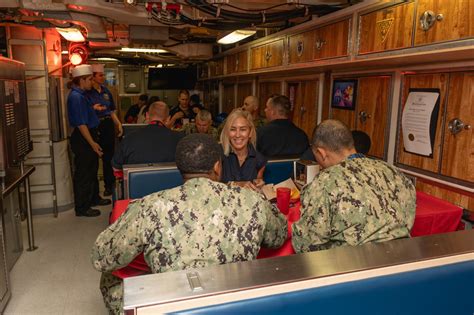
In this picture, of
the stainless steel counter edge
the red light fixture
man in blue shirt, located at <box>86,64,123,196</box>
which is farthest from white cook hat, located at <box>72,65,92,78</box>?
the stainless steel counter edge

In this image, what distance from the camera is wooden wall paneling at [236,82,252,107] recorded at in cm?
641

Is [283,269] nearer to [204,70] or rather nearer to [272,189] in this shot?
[272,189]

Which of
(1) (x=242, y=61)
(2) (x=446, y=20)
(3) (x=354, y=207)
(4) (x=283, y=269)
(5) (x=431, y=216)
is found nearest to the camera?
(4) (x=283, y=269)

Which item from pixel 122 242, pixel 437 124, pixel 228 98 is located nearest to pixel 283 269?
pixel 122 242

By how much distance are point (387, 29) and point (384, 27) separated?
0.04 meters

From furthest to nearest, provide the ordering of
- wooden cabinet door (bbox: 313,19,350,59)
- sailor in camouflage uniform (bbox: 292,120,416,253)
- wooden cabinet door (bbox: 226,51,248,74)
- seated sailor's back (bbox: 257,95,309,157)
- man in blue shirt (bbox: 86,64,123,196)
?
wooden cabinet door (bbox: 226,51,248,74), man in blue shirt (bbox: 86,64,123,196), seated sailor's back (bbox: 257,95,309,157), wooden cabinet door (bbox: 313,19,350,59), sailor in camouflage uniform (bbox: 292,120,416,253)

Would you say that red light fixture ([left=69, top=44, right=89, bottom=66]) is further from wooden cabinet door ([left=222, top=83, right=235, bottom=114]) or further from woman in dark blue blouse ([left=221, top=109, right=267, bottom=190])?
woman in dark blue blouse ([left=221, top=109, right=267, bottom=190])

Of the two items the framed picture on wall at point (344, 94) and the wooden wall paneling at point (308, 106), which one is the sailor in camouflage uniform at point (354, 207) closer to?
the framed picture on wall at point (344, 94)

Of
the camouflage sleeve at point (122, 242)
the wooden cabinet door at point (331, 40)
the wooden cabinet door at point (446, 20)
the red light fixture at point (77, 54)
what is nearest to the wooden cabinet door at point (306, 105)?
the wooden cabinet door at point (331, 40)

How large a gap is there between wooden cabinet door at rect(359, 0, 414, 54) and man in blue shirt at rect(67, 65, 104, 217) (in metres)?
3.33

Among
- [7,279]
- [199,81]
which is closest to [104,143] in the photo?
[7,279]

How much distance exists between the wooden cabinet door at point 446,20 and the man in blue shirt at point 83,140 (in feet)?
12.3

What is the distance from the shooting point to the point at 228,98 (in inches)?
303

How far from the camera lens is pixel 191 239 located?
1.41 meters
